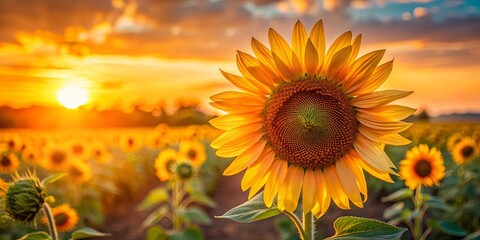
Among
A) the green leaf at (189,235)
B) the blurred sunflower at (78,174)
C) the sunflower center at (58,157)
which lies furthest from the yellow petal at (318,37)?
the sunflower center at (58,157)

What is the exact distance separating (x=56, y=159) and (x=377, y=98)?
7.25 metres

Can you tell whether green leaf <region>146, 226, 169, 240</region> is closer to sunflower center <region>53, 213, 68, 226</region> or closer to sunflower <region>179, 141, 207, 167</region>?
sunflower center <region>53, 213, 68, 226</region>

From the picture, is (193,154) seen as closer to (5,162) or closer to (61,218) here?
(5,162)

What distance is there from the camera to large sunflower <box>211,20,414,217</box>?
1957mm

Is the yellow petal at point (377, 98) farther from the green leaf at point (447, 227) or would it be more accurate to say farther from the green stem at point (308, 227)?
the green leaf at point (447, 227)

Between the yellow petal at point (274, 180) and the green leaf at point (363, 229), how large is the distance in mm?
295

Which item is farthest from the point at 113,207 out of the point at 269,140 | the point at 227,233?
the point at 269,140

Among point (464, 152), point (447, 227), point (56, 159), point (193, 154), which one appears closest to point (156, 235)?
point (447, 227)

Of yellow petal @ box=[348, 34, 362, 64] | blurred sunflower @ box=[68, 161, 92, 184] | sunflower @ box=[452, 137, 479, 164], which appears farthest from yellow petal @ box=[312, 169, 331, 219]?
blurred sunflower @ box=[68, 161, 92, 184]

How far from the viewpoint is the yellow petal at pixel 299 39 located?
6.41ft

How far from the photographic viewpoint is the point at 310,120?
6.78ft

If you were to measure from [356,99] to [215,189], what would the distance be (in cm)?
1100

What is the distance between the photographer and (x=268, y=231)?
7.65m

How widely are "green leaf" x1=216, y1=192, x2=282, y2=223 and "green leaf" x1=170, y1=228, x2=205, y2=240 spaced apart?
308 cm
